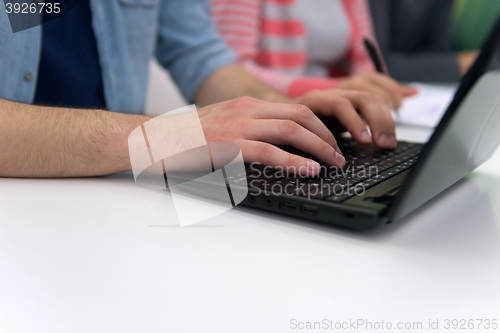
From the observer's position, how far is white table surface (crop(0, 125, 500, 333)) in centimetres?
26

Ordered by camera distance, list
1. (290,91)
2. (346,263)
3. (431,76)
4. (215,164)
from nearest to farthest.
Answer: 1. (346,263)
2. (215,164)
3. (290,91)
4. (431,76)

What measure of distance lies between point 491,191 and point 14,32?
0.75 m

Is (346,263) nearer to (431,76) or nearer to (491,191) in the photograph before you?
(491,191)

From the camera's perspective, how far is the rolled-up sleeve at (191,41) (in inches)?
41.4

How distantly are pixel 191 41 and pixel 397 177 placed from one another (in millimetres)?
767

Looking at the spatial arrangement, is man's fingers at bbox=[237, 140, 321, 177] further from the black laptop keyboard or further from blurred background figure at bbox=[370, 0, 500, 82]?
blurred background figure at bbox=[370, 0, 500, 82]

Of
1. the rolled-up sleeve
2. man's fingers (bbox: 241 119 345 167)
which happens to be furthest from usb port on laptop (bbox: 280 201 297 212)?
the rolled-up sleeve

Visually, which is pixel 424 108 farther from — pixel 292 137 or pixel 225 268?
pixel 225 268

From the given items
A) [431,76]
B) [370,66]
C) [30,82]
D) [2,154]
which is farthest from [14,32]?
[431,76]

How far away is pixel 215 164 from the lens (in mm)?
465

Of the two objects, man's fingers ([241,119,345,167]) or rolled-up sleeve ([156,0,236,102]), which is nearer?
man's fingers ([241,119,345,167])

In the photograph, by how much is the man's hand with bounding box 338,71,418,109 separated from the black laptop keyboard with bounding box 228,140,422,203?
1.27 ft

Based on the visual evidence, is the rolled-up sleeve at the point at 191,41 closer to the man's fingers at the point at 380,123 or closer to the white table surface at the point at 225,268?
the man's fingers at the point at 380,123

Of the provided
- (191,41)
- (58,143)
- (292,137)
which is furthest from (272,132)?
(191,41)
